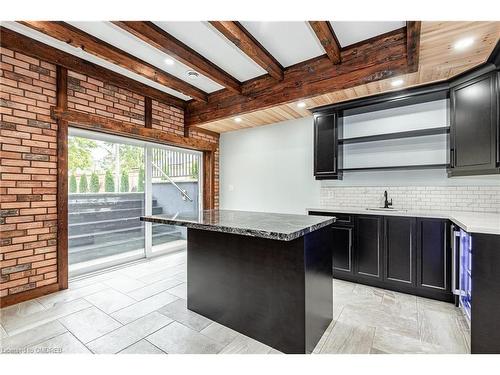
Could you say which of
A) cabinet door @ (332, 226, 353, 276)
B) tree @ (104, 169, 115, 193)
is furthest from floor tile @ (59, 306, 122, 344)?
cabinet door @ (332, 226, 353, 276)

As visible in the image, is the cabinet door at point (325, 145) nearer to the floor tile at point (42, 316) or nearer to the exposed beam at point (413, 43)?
the exposed beam at point (413, 43)

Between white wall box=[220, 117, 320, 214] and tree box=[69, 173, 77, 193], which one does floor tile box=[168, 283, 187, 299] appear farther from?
white wall box=[220, 117, 320, 214]

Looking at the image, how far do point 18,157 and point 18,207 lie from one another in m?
0.53

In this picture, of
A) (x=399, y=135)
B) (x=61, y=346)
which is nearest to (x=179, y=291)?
(x=61, y=346)

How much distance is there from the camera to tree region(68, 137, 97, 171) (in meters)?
3.18

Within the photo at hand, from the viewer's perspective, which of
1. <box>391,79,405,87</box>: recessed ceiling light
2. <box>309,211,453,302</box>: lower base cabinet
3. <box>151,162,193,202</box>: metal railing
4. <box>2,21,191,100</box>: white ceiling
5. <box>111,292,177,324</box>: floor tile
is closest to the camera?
<box>111,292,177,324</box>: floor tile

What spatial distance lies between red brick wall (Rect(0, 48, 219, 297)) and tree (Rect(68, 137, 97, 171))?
361mm

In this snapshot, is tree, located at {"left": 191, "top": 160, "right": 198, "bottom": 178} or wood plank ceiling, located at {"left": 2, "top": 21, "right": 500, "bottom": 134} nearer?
wood plank ceiling, located at {"left": 2, "top": 21, "right": 500, "bottom": 134}

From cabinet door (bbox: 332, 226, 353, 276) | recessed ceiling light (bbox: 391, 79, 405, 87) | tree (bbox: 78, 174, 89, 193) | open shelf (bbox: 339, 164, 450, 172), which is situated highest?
recessed ceiling light (bbox: 391, 79, 405, 87)

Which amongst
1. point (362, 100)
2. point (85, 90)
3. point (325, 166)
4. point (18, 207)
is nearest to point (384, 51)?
point (362, 100)

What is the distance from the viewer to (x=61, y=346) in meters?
1.83

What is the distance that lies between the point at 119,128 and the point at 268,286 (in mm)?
3009

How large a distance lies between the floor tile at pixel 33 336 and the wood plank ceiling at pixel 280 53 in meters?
2.55
